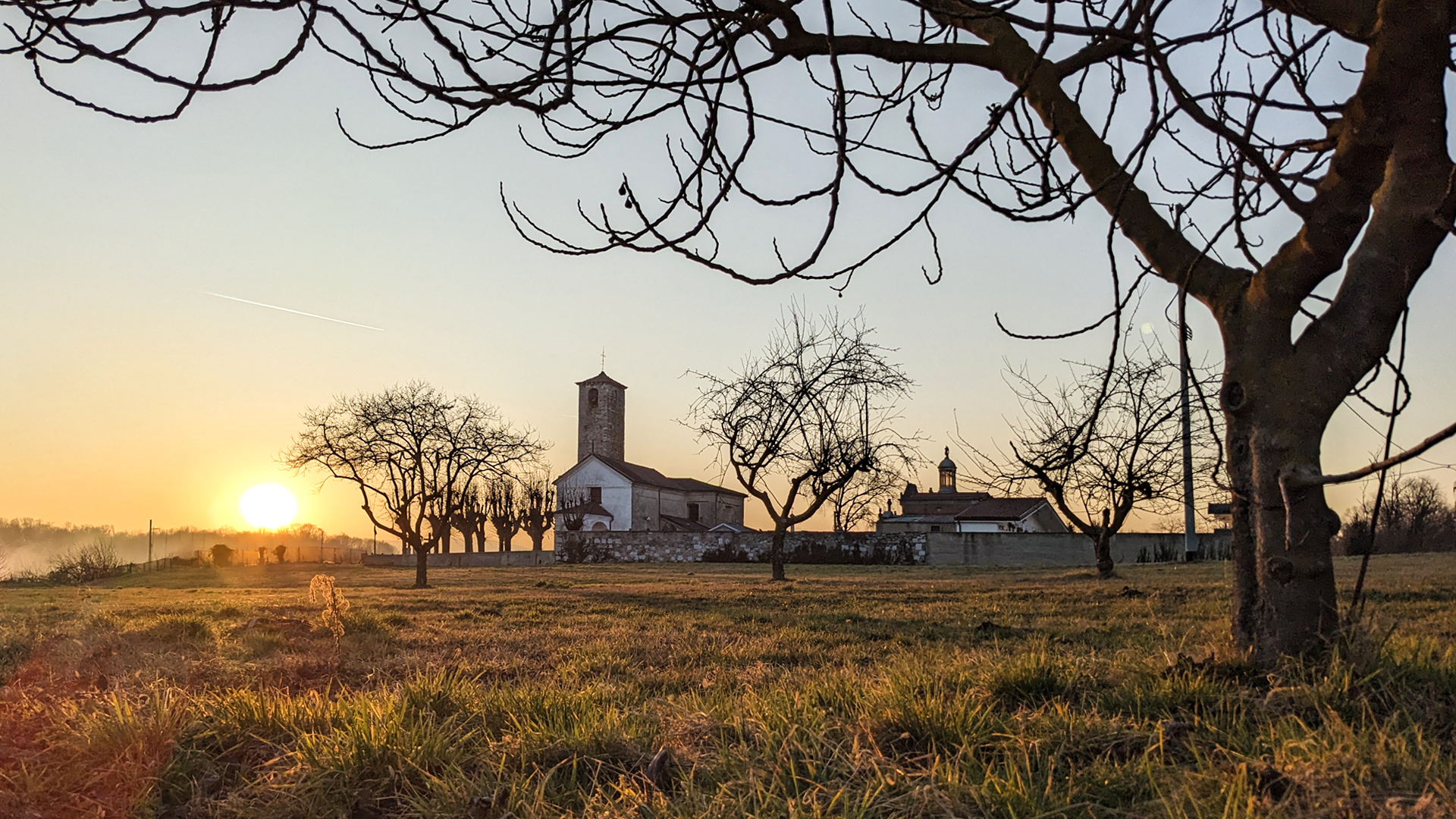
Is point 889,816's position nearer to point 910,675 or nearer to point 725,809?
point 725,809

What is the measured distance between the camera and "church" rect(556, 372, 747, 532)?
62938 millimetres

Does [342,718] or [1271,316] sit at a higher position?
[1271,316]

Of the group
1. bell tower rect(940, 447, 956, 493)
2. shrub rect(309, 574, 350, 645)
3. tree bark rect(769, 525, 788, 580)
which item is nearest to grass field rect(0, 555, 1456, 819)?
shrub rect(309, 574, 350, 645)

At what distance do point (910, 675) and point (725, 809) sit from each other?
1394 millimetres

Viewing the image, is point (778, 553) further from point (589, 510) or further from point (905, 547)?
point (589, 510)

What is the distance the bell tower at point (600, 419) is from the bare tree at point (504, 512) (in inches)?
273

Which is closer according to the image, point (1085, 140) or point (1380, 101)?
point (1380, 101)

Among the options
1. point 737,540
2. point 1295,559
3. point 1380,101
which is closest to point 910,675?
point 1295,559

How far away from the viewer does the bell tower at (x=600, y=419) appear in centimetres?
6800

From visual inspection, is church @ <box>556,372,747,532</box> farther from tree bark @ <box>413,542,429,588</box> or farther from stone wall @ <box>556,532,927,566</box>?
tree bark @ <box>413,542,429,588</box>

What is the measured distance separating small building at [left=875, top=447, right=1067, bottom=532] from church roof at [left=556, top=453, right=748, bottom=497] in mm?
14164

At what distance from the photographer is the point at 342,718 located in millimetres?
3199

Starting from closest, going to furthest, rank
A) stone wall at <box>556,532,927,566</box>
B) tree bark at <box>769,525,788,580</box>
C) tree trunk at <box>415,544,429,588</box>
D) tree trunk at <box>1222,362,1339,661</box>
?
tree trunk at <box>1222,362,1339,661</box> < tree bark at <box>769,525,788,580</box> < tree trunk at <box>415,544,429,588</box> < stone wall at <box>556,532,927,566</box>

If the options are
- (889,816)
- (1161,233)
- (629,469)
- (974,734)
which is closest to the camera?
(889,816)
